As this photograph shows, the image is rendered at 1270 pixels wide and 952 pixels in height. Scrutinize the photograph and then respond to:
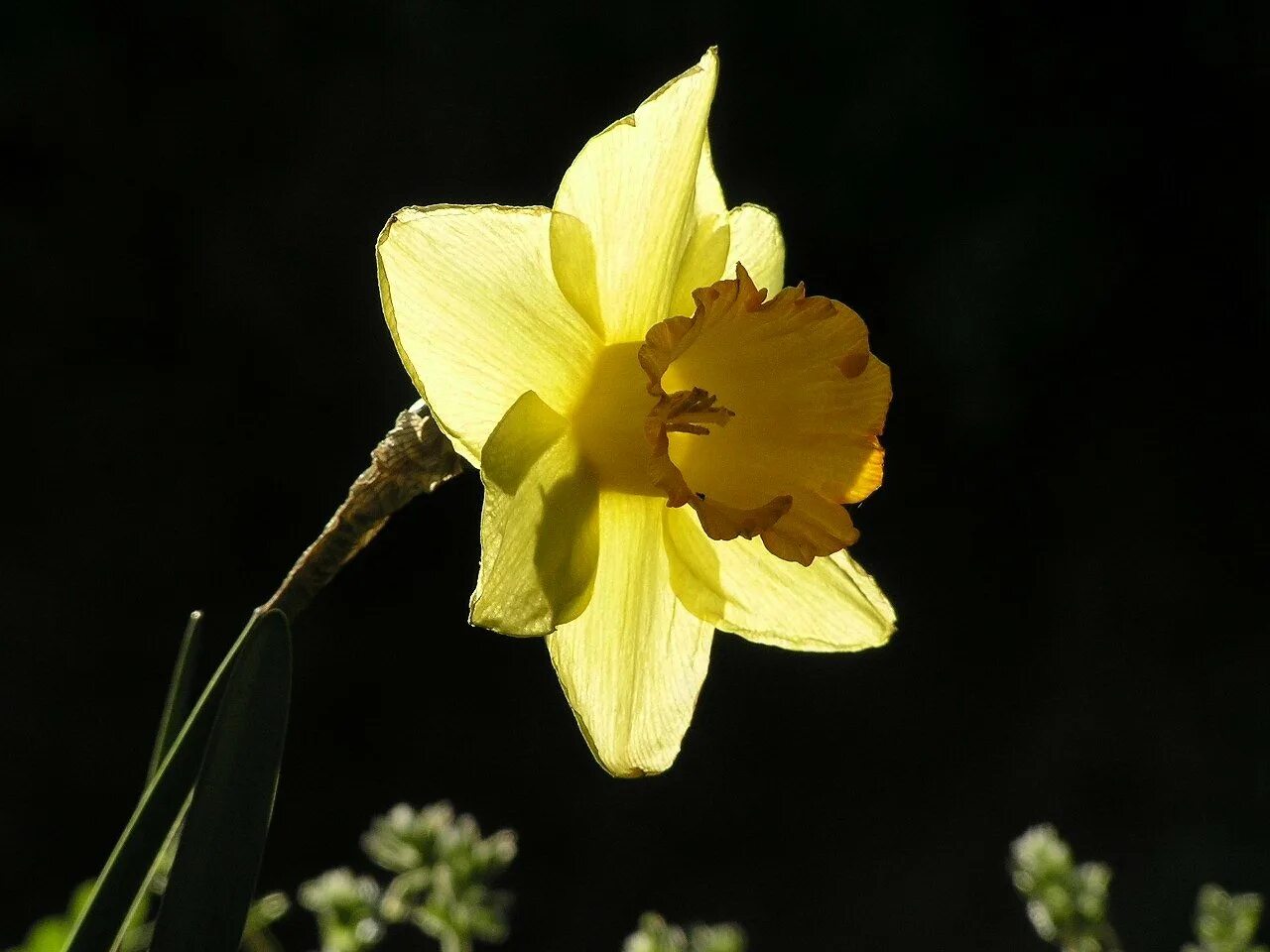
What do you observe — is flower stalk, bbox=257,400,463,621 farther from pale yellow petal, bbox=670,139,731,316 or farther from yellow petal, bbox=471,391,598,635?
pale yellow petal, bbox=670,139,731,316

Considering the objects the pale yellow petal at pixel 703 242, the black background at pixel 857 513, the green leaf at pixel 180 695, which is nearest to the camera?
the green leaf at pixel 180 695

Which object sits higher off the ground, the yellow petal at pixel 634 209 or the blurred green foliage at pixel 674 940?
the yellow petal at pixel 634 209

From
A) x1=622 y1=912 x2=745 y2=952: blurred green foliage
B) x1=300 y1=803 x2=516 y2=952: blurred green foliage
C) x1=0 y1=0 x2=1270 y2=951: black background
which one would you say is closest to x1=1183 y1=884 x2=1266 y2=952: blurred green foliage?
x1=622 y1=912 x2=745 y2=952: blurred green foliage

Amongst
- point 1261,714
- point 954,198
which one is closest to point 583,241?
point 954,198

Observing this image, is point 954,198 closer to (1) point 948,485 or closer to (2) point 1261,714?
(1) point 948,485

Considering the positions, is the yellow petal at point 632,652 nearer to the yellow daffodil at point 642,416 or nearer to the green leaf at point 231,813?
the yellow daffodil at point 642,416

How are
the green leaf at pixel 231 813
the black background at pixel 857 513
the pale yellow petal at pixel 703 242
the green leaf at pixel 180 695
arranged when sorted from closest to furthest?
the green leaf at pixel 231 813, the green leaf at pixel 180 695, the pale yellow petal at pixel 703 242, the black background at pixel 857 513

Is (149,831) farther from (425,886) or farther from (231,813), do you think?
(425,886)

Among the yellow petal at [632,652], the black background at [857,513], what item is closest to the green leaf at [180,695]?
the yellow petal at [632,652]
